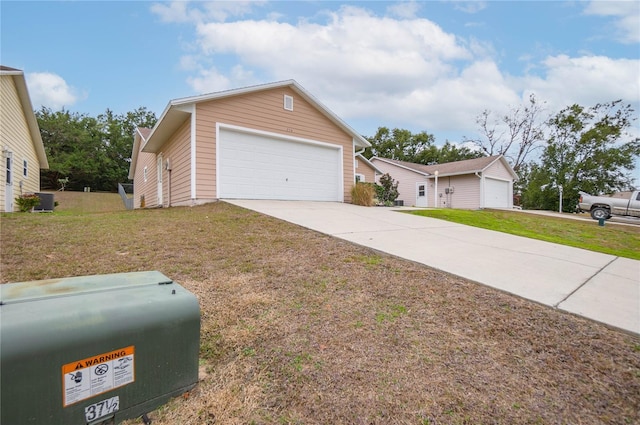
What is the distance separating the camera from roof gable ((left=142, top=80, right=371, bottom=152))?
8820 mm

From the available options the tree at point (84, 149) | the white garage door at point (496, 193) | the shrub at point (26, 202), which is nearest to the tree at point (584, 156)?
the white garage door at point (496, 193)

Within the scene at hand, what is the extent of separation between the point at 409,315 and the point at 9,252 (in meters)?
5.53

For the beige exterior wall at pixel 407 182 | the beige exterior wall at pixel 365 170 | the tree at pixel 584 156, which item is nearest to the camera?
the beige exterior wall at pixel 365 170

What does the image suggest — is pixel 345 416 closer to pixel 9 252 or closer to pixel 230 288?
pixel 230 288

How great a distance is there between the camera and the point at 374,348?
2.28m

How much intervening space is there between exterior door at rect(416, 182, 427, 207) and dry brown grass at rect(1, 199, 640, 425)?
61.0 feet

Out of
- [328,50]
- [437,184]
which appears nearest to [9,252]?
[328,50]

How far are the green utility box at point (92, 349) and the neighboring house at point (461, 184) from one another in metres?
20.2

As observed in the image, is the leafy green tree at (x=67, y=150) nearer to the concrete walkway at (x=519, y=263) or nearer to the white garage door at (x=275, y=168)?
the white garage door at (x=275, y=168)

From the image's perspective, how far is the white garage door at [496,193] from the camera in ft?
64.6

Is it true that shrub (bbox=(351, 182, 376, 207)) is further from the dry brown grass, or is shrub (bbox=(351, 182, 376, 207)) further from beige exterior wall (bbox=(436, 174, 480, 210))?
beige exterior wall (bbox=(436, 174, 480, 210))

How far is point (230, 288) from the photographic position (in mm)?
3295

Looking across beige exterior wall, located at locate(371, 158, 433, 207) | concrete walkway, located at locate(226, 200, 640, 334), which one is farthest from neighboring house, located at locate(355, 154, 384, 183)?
concrete walkway, located at locate(226, 200, 640, 334)

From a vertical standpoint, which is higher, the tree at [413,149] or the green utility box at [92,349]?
the tree at [413,149]
